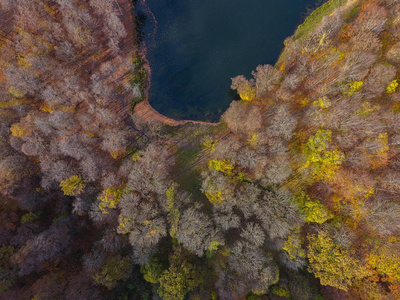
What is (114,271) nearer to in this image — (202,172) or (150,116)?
(202,172)

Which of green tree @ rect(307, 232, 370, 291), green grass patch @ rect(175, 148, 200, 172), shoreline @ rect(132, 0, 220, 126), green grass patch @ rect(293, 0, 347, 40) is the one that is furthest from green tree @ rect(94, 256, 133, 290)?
green grass patch @ rect(293, 0, 347, 40)

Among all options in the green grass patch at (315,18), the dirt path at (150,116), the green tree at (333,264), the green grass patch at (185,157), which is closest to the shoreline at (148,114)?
the dirt path at (150,116)

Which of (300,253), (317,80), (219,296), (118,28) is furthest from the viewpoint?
(118,28)

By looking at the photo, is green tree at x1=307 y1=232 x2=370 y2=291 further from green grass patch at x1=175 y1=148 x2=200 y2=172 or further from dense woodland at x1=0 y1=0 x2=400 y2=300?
green grass patch at x1=175 y1=148 x2=200 y2=172

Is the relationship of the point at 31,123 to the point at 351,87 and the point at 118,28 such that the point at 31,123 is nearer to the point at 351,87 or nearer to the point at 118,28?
the point at 118,28

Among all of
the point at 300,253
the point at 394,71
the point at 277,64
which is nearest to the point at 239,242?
the point at 300,253

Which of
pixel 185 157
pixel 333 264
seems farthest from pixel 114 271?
A: pixel 333 264

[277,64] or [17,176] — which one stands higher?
[277,64]
